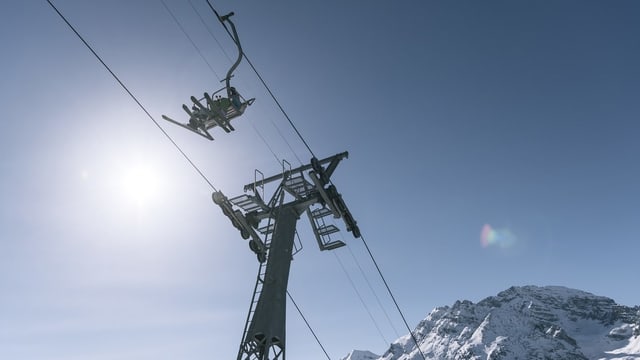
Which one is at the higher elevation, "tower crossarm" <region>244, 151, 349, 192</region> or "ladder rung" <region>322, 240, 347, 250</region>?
"tower crossarm" <region>244, 151, 349, 192</region>

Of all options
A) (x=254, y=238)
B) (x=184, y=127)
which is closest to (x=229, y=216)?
(x=254, y=238)

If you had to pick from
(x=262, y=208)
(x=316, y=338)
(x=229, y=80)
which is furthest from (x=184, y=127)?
(x=316, y=338)

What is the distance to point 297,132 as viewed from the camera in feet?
42.3

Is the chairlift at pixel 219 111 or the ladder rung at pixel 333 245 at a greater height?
the chairlift at pixel 219 111

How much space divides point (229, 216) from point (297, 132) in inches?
168

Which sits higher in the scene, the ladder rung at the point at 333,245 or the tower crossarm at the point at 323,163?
the tower crossarm at the point at 323,163

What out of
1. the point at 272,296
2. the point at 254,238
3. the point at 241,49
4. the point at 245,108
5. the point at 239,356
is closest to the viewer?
the point at 239,356

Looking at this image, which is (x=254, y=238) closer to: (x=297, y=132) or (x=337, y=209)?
(x=337, y=209)

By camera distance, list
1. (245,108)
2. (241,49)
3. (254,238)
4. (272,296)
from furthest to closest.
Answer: (254,238), (245,108), (241,49), (272,296)

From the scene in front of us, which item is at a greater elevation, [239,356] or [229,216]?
[229,216]

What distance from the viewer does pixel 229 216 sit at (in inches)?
578

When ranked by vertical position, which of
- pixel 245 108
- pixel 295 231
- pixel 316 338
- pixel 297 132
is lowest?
pixel 316 338

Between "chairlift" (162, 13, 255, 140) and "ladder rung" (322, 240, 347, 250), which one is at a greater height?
"chairlift" (162, 13, 255, 140)

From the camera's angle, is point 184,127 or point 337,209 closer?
point 184,127
